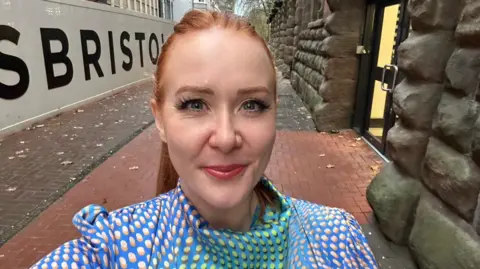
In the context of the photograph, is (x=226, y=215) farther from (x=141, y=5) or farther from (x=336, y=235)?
(x=141, y=5)

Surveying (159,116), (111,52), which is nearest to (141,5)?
(111,52)

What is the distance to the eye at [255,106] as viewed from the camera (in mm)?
1020

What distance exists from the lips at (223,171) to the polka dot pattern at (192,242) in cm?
14

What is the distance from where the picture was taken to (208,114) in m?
1.00

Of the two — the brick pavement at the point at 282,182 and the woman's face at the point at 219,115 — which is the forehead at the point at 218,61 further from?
the brick pavement at the point at 282,182

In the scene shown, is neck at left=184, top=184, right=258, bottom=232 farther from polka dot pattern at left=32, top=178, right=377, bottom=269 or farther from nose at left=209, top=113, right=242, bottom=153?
nose at left=209, top=113, right=242, bottom=153

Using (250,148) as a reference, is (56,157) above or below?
below

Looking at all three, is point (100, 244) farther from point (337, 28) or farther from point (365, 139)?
point (337, 28)

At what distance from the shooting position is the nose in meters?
0.96

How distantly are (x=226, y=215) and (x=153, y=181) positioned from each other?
3.49m

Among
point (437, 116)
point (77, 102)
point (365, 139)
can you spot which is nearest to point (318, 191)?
point (437, 116)

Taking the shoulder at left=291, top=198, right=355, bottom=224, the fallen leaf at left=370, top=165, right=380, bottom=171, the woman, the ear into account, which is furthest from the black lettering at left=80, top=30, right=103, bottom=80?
the shoulder at left=291, top=198, right=355, bottom=224

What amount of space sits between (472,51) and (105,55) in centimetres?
945

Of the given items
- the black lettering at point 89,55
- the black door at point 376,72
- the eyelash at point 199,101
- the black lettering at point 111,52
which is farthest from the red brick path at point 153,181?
the black lettering at point 111,52
